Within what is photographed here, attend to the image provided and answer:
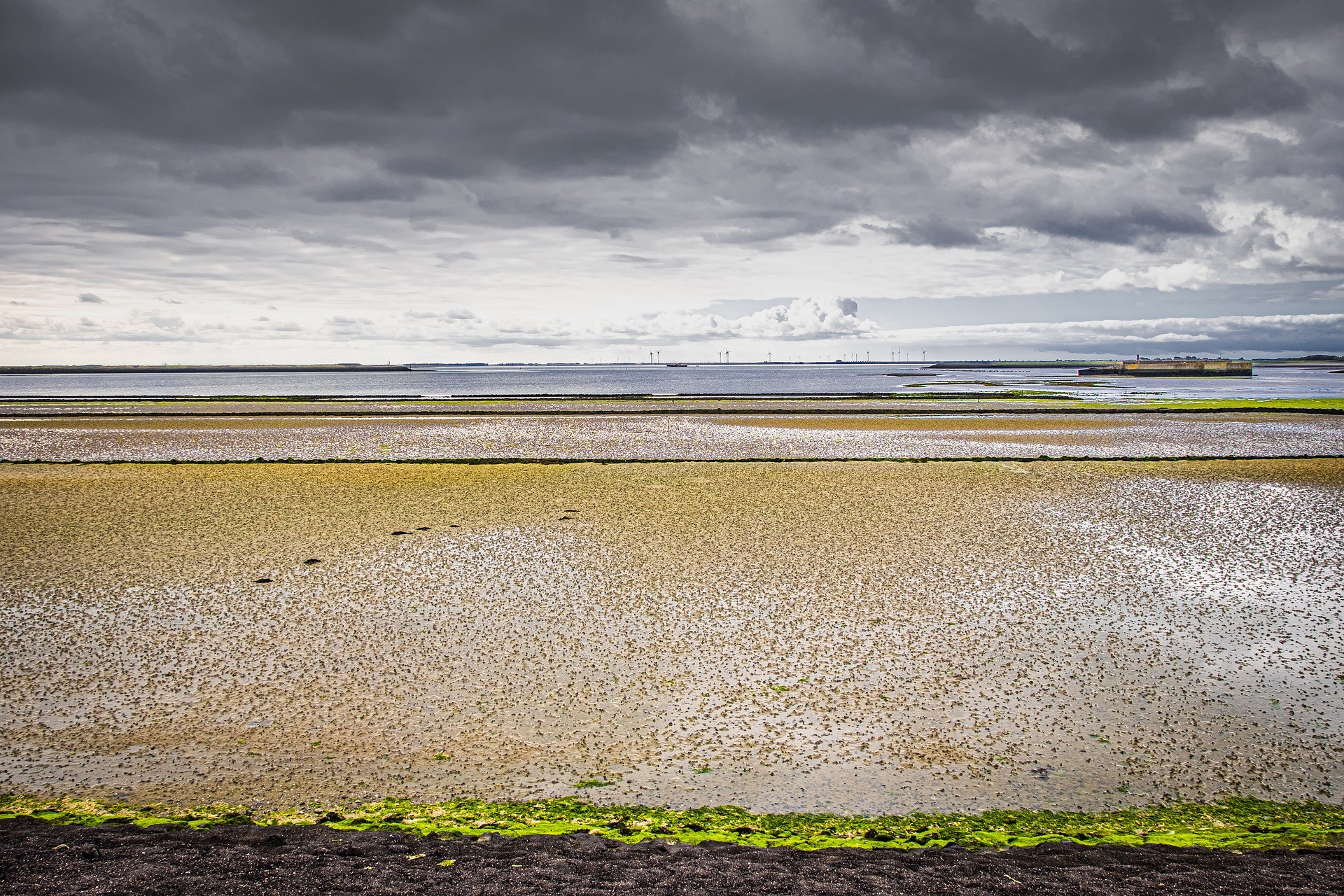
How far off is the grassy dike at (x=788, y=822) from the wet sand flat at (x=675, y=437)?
25.5 metres

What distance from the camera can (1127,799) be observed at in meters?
7.34

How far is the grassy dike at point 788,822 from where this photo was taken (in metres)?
6.59

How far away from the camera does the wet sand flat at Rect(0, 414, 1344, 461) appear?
33938 mm

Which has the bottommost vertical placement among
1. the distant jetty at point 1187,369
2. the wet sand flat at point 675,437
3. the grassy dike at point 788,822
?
the grassy dike at point 788,822

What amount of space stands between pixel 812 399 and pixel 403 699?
6666 centimetres

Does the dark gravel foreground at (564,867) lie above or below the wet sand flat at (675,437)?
below

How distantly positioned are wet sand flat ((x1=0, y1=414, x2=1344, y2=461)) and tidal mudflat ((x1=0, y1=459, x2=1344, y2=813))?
44.1ft

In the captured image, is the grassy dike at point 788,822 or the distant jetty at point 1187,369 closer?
the grassy dike at point 788,822

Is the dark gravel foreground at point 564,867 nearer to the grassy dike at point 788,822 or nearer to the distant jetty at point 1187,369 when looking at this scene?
the grassy dike at point 788,822

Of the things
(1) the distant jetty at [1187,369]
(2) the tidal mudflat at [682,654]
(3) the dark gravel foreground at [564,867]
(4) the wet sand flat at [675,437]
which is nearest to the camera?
(3) the dark gravel foreground at [564,867]

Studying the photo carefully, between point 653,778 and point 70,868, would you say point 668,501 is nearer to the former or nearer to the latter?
point 653,778

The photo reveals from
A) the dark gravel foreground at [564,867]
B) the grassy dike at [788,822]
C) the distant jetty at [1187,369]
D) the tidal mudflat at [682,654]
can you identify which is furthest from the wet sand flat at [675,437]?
the distant jetty at [1187,369]

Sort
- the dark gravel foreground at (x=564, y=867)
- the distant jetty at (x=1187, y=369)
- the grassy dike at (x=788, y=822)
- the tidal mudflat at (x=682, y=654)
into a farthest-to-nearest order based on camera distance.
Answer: the distant jetty at (x=1187, y=369), the tidal mudflat at (x=682, y=654), the grassy dike at (x=788, y=822), the dark gravel foreground at (x=564, y=867)

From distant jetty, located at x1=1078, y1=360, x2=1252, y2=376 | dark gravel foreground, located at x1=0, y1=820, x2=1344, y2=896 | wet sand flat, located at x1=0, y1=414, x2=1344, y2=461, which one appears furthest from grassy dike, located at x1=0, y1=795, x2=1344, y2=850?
distant jetty, located at x1=1078, y1=360, x2=1252, y2=376
